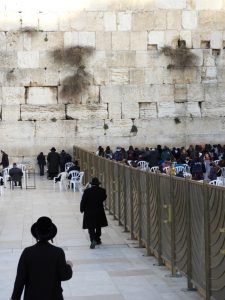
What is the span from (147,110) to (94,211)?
19.8 metres

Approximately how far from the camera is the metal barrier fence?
308 inches

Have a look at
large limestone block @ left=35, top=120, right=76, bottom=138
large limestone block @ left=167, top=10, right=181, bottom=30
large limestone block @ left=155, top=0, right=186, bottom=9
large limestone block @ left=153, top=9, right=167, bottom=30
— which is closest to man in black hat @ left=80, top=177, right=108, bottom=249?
large limestone block @ left=35, top=120, right=76, bottom=138

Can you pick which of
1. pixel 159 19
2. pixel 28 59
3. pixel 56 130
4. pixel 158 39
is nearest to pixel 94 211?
pixel 56 130

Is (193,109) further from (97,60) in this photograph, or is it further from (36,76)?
(36,76)

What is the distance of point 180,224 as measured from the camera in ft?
32.1

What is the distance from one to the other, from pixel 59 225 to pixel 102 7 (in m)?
18.0

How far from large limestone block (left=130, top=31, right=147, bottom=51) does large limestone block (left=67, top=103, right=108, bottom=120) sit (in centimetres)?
287

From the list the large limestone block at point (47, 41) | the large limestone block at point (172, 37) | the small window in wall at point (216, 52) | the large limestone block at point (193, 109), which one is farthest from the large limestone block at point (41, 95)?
the small window in wall at point (216, 52)

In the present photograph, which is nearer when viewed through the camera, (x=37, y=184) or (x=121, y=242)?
(x=121, y=242)

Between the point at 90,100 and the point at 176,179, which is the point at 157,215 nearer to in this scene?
the point at 176,179

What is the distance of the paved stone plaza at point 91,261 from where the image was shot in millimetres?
9297

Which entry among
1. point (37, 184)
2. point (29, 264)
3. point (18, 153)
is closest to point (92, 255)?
point (29, 264)

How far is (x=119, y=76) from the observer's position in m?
32.4

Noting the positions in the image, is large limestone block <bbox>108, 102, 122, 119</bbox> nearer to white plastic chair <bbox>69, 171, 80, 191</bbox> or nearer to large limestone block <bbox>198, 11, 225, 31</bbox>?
large limestone block <bbox>198, 11, 225, 31</bbox>
